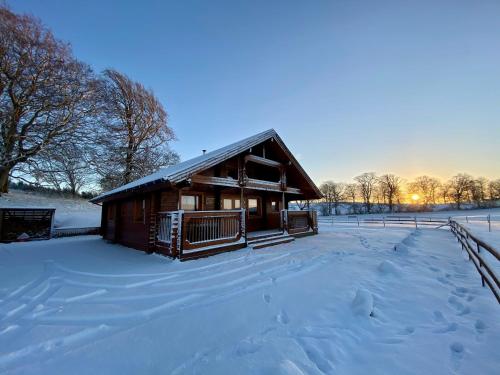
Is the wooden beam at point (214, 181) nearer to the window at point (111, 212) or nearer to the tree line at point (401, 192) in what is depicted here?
the window at point (111, 212)

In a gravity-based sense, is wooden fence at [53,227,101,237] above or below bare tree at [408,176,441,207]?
below

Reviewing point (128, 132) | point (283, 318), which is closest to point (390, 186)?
point (128, 132)

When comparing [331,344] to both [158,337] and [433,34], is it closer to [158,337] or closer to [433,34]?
[158,337]

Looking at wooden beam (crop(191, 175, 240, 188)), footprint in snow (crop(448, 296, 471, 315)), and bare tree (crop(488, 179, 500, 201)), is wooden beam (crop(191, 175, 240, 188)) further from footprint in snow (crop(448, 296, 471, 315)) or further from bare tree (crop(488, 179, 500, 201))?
bare tree (crop(488, 179, 500, 201))

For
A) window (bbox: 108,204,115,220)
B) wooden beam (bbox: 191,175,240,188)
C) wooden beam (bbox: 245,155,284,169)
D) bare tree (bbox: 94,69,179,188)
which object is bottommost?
window (bbox: 108,204,115,220)

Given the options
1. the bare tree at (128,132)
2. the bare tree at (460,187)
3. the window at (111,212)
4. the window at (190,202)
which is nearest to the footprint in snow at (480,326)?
the window at (190,202)

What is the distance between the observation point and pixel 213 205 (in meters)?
10.3

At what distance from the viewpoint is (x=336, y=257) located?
6703 mm

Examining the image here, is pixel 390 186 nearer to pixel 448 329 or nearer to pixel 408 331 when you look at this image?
pixel 448 329

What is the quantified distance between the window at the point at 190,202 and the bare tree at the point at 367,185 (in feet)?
187

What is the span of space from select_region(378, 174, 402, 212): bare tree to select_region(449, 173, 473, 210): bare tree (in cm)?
1215

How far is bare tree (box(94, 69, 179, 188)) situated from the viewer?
17.0 metres

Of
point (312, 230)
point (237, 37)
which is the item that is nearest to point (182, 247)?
point (312, 230)

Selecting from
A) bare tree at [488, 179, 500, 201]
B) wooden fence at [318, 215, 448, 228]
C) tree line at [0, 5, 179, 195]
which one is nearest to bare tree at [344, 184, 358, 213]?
bare tree at [488, 179, 500, 201]
